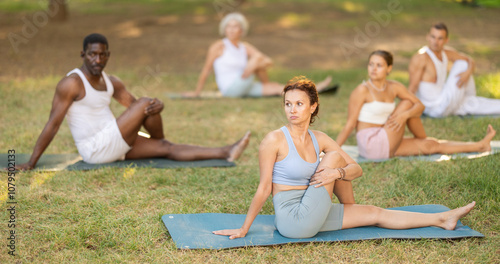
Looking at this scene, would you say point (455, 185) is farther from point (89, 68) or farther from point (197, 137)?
point (89, 68)

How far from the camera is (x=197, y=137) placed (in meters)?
6.37

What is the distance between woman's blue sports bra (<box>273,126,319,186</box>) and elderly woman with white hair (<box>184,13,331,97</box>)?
16.3ft

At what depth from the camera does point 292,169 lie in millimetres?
3479

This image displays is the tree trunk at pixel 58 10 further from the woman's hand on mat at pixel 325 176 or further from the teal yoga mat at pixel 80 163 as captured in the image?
the woman's hand on mat at pixel 325 176

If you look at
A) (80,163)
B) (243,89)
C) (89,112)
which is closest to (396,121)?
(89,112)

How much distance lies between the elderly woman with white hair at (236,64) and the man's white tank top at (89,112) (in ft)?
11.0

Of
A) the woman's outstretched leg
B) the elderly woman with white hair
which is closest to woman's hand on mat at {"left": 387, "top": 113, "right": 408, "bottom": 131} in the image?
the woman's outstretched leg

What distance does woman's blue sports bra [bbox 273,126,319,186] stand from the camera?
347 centimetres

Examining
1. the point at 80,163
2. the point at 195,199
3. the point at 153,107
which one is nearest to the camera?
the point at 195,199

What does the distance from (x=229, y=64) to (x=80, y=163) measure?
3912 mm

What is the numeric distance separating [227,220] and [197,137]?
2.67m

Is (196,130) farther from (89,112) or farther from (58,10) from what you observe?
(58,10)

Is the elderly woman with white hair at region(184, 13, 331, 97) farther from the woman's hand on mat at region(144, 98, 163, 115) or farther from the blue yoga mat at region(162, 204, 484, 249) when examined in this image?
the blue yoga mat at region(162, 204, 484, 249)

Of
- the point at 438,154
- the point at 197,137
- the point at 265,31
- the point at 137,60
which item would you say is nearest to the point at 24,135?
the point at 197,137
